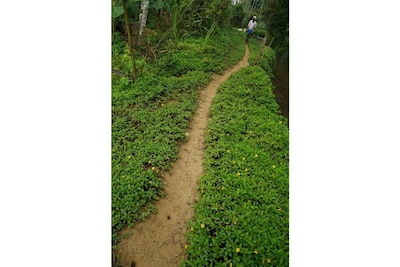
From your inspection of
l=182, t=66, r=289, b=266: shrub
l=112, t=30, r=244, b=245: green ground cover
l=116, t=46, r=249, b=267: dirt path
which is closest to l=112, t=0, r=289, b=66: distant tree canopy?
l=112, t=30, r=244, b=245: green ground cover

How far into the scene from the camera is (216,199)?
284 cm

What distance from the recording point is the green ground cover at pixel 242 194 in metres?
2.34

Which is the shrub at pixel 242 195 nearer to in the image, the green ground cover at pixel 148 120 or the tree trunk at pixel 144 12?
the green ground cover at pixel 148 120

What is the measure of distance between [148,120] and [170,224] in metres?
2.06

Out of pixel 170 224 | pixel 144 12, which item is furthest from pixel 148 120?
pixel 144 12

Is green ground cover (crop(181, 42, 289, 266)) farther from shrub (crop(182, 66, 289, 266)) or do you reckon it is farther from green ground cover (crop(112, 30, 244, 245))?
green ground cover (crop(112, 30, 244, 245))

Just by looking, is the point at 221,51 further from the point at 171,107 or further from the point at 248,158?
the point at 248,158

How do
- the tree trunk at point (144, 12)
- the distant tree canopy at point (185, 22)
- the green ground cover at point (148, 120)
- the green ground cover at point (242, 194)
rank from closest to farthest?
the green ground cover at point (242, 194), the green ground cover at point (148, 120), the tree trunk at point (144, 12), the distant tree canopy at point (185, 22)

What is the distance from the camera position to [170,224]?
2650 mm

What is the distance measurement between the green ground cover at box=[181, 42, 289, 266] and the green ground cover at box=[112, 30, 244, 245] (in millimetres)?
598

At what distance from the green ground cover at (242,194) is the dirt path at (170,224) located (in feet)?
0.40

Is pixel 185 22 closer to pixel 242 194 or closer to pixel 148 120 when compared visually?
pixel 148 120

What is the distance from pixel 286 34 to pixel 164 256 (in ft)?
28.5

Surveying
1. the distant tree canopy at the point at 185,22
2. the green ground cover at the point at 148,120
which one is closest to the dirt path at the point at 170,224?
the green ground cover at the point at 148,120
